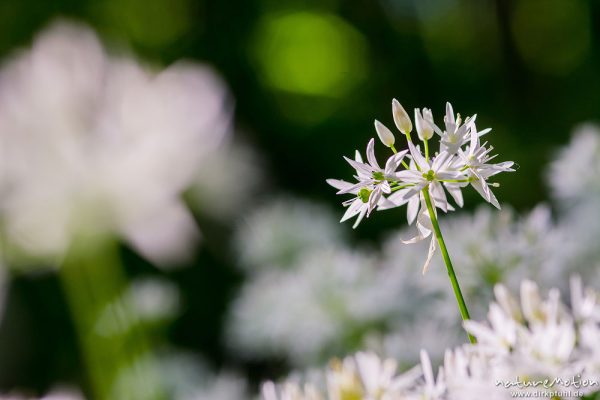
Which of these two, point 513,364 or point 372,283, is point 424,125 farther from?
point 372,283

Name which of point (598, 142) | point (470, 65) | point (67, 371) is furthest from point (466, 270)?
point (470, 65)

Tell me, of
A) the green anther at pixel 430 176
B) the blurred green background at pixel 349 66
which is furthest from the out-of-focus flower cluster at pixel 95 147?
the blurred green background at pixel 349 66

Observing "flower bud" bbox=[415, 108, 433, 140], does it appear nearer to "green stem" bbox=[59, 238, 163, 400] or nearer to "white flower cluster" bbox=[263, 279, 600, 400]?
"white flower cluster" bbox=[263, 279, 600, 400]

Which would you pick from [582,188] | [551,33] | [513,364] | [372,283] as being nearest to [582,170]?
[582,188]

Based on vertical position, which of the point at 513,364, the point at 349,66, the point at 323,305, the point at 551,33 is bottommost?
the point at 513,364

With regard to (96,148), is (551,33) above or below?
above

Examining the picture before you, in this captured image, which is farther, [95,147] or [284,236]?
[284,236]

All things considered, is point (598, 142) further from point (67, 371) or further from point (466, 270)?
point (67, 371)

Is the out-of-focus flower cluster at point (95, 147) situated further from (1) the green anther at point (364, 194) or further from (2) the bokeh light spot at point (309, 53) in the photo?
(2) the bokeh light spot at point (309, 53)
